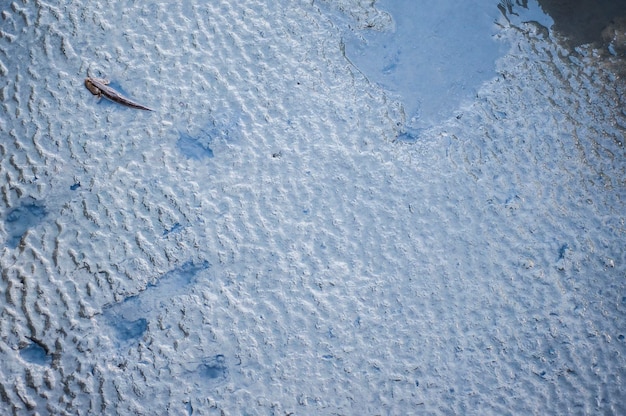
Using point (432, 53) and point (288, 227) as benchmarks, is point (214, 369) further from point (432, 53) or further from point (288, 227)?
Answer: point (432, 53)

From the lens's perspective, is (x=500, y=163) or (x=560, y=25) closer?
(x=500, y=163)

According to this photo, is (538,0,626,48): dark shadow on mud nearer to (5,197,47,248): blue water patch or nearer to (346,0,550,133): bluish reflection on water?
(346,0,550,133): bluish reflection on water

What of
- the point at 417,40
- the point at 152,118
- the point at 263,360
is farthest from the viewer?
the point at 417,40

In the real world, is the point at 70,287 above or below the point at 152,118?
below

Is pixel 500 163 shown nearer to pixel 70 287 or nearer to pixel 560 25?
pixel 560 25

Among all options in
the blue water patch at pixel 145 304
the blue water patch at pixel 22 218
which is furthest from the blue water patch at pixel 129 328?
the blue water patch at pixel 22 218

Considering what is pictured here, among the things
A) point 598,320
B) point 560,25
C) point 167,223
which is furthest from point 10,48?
point 598,320

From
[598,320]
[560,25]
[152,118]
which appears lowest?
[152,118]
